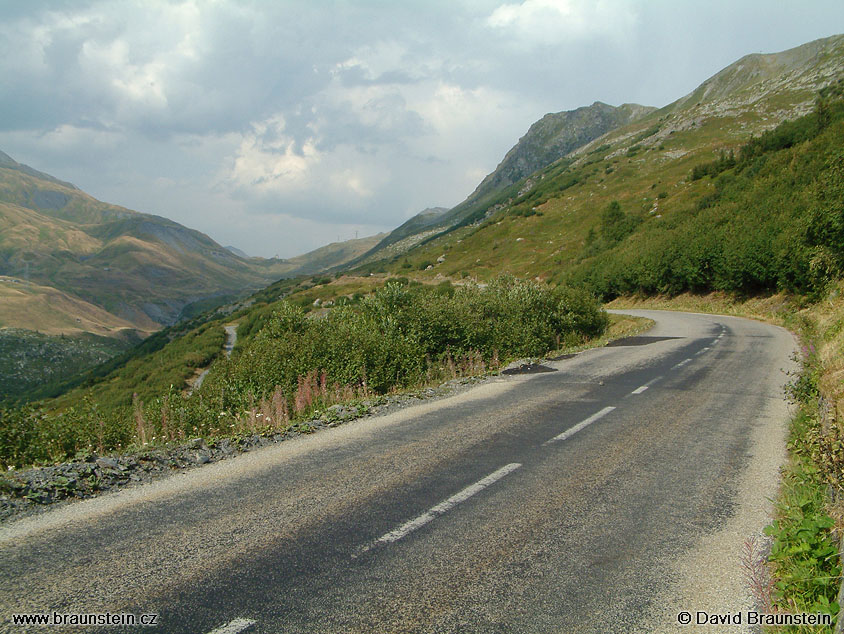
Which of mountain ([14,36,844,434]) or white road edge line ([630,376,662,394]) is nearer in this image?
white road edge line ([630,376,662,394])

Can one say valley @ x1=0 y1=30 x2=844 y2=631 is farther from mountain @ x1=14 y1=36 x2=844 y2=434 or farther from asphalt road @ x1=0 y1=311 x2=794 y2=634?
mountain @ x1=14 y1=36 x2=844 y2=434

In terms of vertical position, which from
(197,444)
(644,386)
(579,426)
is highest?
(197,444)

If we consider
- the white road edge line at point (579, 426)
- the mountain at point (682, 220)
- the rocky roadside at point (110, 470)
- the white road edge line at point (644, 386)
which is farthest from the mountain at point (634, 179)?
the rocky roadside at point (110, 470)

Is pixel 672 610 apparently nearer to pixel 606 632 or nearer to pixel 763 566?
pixel 606 632

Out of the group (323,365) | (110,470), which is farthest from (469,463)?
(323,365)

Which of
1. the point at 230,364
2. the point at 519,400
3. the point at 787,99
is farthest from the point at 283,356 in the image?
the point at 787,99

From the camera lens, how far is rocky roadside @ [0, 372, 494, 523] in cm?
551

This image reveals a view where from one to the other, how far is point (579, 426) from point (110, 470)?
22.1 feet

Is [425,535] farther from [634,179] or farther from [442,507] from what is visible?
[634,179]

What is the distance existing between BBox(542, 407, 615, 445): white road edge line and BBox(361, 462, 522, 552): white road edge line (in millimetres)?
1445

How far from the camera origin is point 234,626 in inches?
133

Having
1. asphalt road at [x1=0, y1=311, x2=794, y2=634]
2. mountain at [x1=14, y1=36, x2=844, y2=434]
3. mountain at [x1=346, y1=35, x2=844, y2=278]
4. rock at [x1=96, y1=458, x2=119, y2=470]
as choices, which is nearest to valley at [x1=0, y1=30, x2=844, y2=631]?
asphalt road at [x1=0, y1=311, x2=794, y2=634]

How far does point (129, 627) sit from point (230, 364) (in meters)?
13.6

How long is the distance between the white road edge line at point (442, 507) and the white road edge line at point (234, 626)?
1.18m
